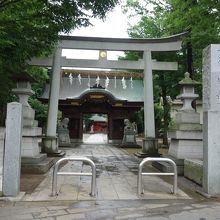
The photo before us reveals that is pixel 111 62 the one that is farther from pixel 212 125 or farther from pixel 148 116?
pixel 212 125

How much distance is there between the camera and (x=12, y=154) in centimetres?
763

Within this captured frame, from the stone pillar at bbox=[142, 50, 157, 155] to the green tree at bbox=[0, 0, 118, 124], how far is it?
8286 mm

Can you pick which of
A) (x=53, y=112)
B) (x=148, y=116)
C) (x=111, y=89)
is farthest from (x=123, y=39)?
(x=111, y=89)

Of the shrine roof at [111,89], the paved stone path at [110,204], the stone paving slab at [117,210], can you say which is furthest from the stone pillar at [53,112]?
the shrine roof at [111,89]

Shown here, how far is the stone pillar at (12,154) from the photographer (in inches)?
299

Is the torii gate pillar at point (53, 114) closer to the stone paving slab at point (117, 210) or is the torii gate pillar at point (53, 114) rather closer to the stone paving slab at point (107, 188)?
the stone paving slab at point (107, 188)

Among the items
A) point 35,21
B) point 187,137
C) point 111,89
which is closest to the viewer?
point 35,21

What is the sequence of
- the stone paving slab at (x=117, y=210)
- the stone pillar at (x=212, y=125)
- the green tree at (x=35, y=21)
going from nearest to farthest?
1. the stone paving slab at (x=117, y=210)
2. the stone pillar at (x=212, y=125)
3. the green tree at (x=35, y=21)

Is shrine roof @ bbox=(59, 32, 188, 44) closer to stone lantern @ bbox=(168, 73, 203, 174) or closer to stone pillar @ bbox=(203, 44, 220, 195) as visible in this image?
stone lantern @ bbox=(168, 73, 203, 174)

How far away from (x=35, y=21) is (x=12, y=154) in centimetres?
455

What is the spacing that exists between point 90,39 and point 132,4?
424cm

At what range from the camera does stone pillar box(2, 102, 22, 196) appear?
7586mm

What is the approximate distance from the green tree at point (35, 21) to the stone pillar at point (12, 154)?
238cm

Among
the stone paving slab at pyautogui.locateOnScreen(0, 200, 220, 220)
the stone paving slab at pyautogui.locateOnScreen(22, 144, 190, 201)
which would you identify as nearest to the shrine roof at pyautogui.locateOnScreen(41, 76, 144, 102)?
the stone paving slab at pyautogui.locateOnScreen(22, 144, 190, 201)
